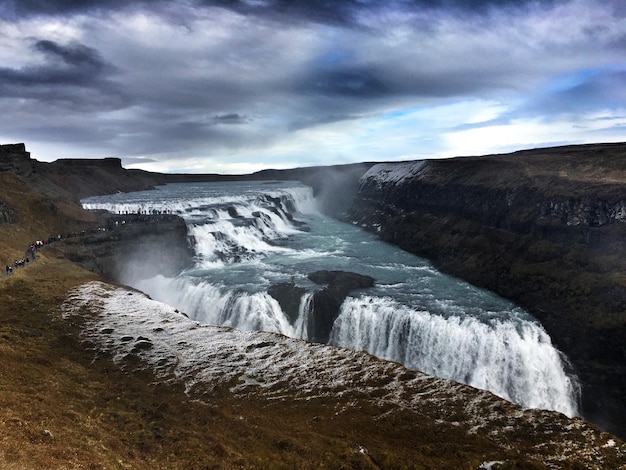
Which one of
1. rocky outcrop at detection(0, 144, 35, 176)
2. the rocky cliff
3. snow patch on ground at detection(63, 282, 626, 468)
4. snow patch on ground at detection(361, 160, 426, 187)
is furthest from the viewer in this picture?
snow patch on ground at detection(361, 160, 426, 187)

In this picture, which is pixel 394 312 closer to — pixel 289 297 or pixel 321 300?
pixel 321 300

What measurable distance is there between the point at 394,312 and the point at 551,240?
65.5 ft

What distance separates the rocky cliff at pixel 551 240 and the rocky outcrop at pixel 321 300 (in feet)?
46.2

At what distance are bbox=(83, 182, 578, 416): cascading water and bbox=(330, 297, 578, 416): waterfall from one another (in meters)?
0.07

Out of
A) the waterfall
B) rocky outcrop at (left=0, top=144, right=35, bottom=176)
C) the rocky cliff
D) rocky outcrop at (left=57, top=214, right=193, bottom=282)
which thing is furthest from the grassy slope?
rocky outcrop at (left=0, top=144, right=35, bottom=176)

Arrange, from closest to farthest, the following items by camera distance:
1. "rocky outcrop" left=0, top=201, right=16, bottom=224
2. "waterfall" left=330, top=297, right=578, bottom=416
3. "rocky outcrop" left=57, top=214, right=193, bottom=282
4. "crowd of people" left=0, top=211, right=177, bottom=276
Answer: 1. "waterfall" left=330, top=297, right=578, bottom=416
2. "crowd of people" left=0, top=211, right=177, bottom=276
3. "rocky outcrop" left=0, top=201, right=16, bottom=224
4. "rocky outcrop" left=57, top=214, right=193, bottom=282

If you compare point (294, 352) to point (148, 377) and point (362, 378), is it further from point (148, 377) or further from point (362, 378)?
point (148, 377)

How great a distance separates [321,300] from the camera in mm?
32406

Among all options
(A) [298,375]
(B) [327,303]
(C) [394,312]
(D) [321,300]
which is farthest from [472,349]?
(A) [298,375]

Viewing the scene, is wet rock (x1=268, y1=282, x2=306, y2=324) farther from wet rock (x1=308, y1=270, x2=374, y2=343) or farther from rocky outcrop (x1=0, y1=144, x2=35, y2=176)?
rocky outcrop (x1=0, y1=144, x2=35, y2=176)

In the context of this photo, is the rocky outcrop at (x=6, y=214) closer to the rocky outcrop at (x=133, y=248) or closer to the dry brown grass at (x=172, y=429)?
the rocky outcrop at (x=133, y=248)

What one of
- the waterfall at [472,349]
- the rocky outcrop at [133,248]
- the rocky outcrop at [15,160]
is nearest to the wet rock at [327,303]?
the waterfall at [472,349]

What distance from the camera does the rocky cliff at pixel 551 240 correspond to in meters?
27.8

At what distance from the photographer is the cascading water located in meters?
26.4
